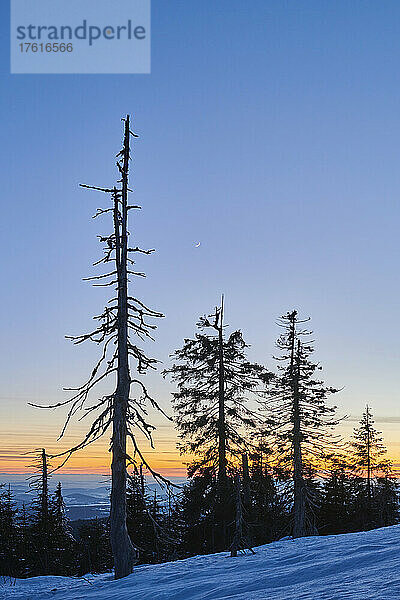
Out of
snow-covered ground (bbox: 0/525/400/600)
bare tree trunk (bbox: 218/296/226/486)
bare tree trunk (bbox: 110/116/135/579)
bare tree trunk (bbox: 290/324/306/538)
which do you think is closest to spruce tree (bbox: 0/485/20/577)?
bare tree trunk (bbox: 218/296/226/486)

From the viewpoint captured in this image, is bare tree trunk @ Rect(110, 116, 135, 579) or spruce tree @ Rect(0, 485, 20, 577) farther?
spruce tree @ Rect(0, 485, 20, 577)

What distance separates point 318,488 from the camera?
35344 millimetres

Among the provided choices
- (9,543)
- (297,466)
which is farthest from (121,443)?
(9,543)

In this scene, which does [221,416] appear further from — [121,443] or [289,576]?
[289,576]

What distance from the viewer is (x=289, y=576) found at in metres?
8.42

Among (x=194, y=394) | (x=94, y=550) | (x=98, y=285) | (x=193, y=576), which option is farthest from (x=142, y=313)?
(x=94, y=550)

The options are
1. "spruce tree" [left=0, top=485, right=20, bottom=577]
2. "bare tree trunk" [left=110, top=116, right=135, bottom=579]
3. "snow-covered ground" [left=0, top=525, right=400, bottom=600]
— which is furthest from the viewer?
"spruce tree" [left=0, top=485, right=20, bottom=577]

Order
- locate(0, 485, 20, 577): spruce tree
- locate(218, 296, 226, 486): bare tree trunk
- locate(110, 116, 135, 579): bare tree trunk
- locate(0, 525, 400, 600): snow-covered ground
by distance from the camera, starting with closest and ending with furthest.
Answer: locate(0, 525, 400, 600): snow-covered ground < locate(110, 116, 135, 579): bare tree trunk < locate(218, 296, 226, 486): bare tree trunk < locate(0, 485, 20, 577): spruce tree

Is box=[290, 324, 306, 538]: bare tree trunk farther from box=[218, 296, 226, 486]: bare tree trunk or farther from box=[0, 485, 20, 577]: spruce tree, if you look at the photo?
box=[0, 485, 20, 577]: spruce tree

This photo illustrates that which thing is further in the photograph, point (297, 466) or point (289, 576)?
point (297, 466)

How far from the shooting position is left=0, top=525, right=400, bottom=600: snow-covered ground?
679cm

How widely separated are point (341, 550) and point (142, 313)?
34.0 ft

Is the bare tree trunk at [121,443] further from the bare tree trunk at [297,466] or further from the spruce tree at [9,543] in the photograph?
the spruce tree at [9,543]

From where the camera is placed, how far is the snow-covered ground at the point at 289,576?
679cm
